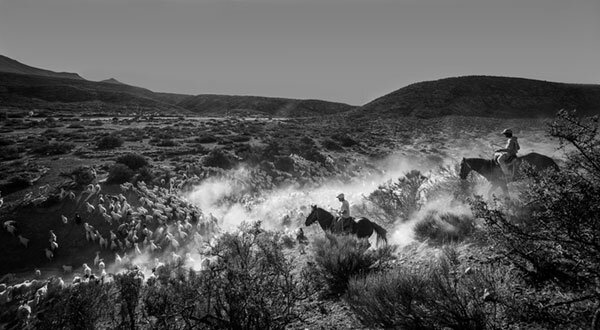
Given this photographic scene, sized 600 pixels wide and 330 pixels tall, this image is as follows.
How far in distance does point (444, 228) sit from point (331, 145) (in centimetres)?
2549

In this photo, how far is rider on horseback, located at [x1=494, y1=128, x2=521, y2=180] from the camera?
12.3 m

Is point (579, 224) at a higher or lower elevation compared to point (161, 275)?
higher

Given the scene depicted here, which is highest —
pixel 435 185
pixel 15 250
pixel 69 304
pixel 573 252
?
pixel 573 252

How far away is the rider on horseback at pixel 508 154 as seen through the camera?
12344 mm

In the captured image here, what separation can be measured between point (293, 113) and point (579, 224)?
315 ft

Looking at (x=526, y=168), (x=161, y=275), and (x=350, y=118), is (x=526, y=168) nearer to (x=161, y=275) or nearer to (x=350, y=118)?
(x=161, y=275)

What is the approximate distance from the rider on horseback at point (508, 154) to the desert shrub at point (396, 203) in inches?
129

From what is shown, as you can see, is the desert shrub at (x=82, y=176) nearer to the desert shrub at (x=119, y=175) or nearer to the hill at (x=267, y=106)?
the desert shrub at (x=119, y=175)

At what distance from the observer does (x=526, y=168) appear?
4.76 m

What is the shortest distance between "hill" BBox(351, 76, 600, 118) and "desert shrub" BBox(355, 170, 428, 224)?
5148 cm

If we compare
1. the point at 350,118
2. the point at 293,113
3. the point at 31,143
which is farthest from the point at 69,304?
the point at 293,113

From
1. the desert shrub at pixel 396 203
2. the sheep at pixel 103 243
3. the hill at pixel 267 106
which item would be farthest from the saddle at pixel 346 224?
the hill at pixel 267 106

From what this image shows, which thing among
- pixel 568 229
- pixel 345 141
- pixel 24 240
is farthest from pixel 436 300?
pixel 345 141

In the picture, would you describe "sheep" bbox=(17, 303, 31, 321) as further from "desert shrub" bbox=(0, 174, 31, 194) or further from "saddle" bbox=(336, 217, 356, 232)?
"desert shrub" bbox=(0, 174, 31, 194)
